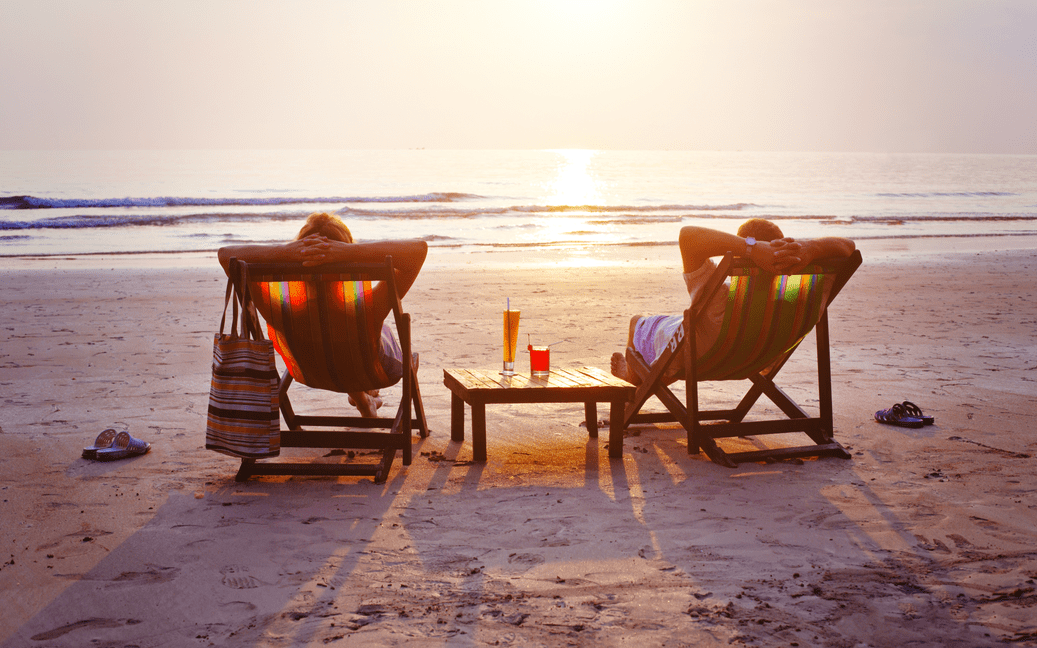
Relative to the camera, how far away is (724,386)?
567cm

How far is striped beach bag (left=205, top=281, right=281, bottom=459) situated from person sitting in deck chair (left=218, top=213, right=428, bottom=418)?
38cm

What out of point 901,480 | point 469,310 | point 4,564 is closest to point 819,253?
point 901,480

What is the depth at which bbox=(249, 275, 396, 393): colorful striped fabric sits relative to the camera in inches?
144

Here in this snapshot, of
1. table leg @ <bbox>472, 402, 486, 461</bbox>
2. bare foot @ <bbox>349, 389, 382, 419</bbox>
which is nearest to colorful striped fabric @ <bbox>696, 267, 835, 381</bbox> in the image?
table leg @ <bbox>472, 402, 486, 461</bbox>

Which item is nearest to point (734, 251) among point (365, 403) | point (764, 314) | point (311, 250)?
point (764, 314)

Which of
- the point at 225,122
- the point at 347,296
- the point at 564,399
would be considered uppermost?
the point at 225,122

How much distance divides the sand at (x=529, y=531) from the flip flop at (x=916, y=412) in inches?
3.7

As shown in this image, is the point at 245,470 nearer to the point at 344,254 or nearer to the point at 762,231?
the point at 344,254

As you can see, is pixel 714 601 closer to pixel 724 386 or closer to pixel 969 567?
pixel 969 567

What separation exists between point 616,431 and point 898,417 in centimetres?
172

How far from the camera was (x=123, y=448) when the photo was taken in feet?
13.0

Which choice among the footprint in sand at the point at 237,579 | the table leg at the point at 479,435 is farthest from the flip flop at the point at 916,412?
the footprint in sand at the point at 237,579

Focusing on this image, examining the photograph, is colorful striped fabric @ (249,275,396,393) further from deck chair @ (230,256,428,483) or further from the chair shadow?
A: the chair shadow

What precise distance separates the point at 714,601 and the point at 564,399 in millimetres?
1484
